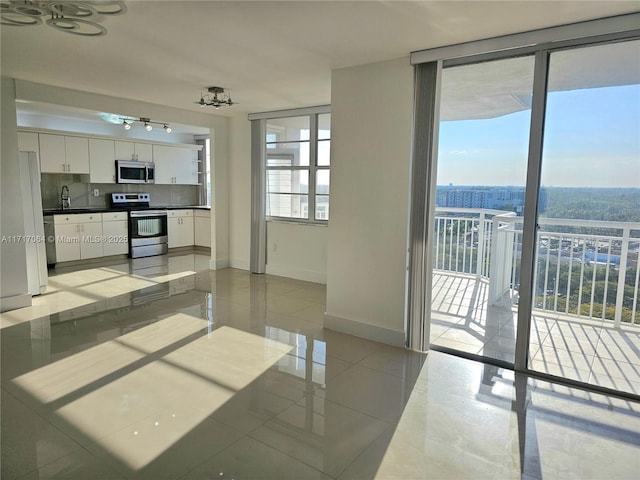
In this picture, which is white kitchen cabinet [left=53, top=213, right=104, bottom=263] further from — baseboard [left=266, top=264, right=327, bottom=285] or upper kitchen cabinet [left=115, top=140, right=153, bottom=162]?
baseboard [left=266, top=264, right=327, bottom=285]

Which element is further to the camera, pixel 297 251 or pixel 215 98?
pixel 297 251

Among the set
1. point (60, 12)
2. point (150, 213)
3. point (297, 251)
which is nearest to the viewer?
point (60, 12)

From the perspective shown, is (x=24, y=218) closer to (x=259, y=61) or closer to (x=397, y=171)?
(x=259, y=61)

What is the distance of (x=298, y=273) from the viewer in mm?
6238

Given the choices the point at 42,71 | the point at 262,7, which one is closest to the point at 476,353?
the point at 262,7

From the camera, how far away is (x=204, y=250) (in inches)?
341

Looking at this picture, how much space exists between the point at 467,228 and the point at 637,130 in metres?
2.08

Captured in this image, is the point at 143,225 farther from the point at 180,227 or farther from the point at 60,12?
the point at 60,12

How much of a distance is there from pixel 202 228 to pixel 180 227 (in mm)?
435

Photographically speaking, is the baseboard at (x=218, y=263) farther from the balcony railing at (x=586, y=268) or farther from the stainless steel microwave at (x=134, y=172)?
the balcony railing at (x=586, y=268)

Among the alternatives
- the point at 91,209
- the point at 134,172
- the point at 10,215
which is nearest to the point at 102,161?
the point at 134,172

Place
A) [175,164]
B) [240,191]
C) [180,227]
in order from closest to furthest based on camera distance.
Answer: [240,191] < [180,227] < [175,164]

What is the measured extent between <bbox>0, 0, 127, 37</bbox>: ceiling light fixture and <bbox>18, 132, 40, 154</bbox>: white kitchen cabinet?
14.6 ft

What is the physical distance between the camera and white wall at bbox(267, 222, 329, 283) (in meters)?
5.99
